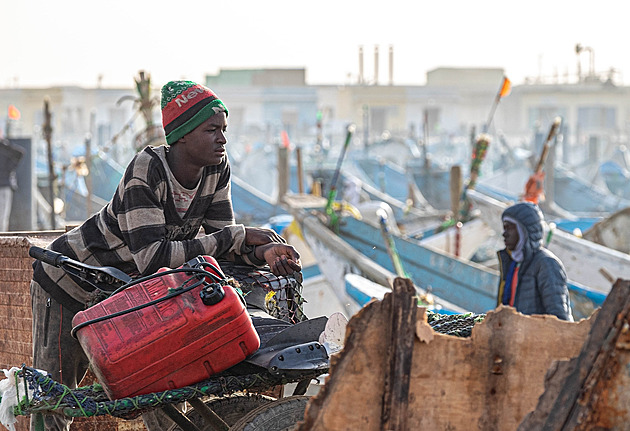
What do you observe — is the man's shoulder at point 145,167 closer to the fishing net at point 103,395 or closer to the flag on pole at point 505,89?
the fishing net at point 103,395

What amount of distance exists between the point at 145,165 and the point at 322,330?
83 cm

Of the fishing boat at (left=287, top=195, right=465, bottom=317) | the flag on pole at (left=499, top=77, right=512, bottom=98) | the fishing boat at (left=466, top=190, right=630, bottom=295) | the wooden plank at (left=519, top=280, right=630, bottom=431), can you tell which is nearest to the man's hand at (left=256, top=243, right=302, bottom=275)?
the wooden plank at (left=519, top=280, right=630, bottom=431)

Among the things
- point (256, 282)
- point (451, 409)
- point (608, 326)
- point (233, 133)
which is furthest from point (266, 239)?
point (233, 133)

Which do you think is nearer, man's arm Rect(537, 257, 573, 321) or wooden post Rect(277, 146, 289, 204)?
man's arm Rect(537, 257, 573, 321)

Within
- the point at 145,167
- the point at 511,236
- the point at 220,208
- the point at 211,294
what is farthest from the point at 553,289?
the point at 211,294

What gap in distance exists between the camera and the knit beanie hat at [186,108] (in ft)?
10.2

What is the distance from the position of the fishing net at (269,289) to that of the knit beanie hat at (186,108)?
20.5 inches

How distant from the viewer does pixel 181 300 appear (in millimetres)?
2562

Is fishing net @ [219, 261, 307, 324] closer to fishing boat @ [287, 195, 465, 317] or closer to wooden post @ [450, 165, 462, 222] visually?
fishing boat @ [287, 195, 465, 317]

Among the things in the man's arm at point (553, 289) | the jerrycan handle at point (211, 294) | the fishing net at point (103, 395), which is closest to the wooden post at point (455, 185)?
the man's arm at point (553, 289)

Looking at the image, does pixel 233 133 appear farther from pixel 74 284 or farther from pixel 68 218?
pixel 74 284

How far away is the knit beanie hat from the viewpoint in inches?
123

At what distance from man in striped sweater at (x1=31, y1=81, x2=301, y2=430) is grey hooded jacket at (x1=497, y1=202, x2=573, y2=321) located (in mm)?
2753

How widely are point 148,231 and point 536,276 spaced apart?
3.34 meters
